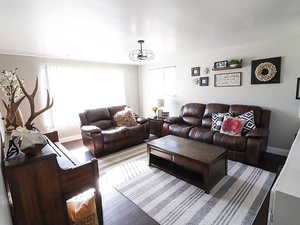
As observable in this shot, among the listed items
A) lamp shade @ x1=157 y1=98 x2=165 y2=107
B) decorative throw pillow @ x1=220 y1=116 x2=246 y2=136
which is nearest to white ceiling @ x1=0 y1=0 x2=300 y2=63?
decorative throw pillow @ x1=220 y1=116 x2=246 y2=136

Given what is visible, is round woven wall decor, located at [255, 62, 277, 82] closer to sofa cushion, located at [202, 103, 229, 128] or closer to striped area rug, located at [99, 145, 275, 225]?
sofa cushion, located at [202, 103, 229, 128]

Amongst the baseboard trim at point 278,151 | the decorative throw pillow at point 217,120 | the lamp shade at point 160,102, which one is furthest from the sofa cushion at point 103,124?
the baseboard trim at point 278,151

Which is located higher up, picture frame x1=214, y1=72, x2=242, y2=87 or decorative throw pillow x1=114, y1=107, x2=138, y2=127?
picture frame x1=214, y1=72, x2=242, y2=87

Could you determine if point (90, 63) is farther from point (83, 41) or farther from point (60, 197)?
point (60, 197)

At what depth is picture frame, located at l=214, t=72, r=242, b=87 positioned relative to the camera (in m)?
3.56

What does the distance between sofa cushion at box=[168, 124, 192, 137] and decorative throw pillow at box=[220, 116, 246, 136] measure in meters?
0.71

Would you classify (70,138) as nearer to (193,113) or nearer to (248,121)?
(193,113)

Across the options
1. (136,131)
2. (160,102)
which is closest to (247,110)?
(160,102)

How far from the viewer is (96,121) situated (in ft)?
13.1

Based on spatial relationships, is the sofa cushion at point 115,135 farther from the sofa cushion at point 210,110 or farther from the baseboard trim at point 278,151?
the baseboard trim at point 278,151

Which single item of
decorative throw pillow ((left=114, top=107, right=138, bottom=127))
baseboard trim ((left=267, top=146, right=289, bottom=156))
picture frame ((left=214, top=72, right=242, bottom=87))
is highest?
picture frame ((left=214, top=72, right=242, bottom=87))

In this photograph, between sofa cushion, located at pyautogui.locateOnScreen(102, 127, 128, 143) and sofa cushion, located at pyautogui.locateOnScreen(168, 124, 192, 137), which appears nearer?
sofa cushion, located at pyautogui.locateOnScreen(102, 127, 128, 143)

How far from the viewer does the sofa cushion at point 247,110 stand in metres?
3.17

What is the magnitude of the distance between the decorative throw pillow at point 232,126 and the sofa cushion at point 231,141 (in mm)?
164
